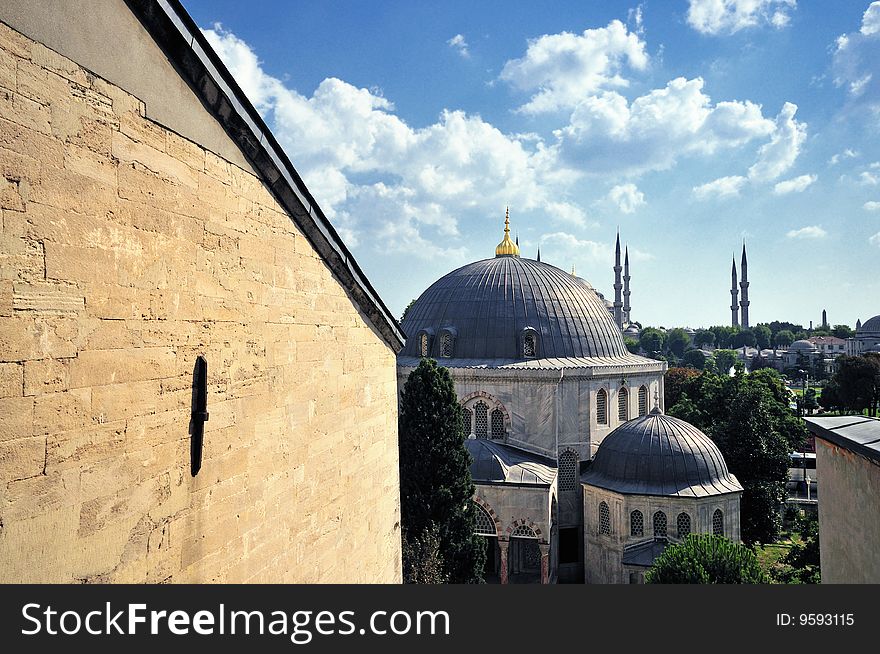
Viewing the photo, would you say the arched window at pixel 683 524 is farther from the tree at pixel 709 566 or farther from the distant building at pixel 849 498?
the distant building at pixel 849 498

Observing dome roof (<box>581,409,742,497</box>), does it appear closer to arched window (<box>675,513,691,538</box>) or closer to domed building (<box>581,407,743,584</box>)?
domed building (<box>581,407,743,584</box>)

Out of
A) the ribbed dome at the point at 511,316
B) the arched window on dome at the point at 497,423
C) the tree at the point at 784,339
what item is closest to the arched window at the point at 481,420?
the arched window on dome at the point at 497,423

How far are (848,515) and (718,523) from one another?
11882mm

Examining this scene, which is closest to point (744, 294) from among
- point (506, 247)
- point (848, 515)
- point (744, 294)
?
point (744, 294)

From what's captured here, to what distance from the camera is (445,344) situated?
80.9ft

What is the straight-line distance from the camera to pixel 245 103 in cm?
461

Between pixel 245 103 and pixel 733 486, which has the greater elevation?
pixel 245 103

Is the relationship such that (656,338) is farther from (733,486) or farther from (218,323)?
(218,323)

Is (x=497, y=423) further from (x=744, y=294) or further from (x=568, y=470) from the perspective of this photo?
(x=744, y=294)

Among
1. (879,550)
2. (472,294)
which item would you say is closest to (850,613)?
(879,550)

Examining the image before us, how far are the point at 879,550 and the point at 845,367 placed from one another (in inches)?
2118

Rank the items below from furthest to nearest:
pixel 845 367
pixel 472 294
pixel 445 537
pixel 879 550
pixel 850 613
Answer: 1. pixel 845 367
2. pixel 472 294
3. pixel 445 537
4. pixel 879 550
5. pixel 850 613

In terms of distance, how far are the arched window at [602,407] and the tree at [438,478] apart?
7.40 metres

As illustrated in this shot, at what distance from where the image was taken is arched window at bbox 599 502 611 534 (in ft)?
63.9
